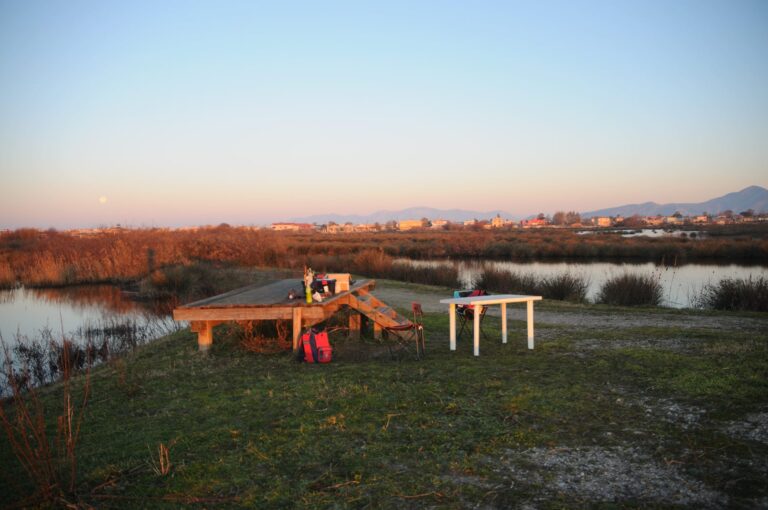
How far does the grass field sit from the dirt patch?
0.05 feet

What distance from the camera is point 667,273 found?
85.8ft

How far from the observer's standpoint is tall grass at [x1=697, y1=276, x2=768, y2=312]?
1446 centimetres

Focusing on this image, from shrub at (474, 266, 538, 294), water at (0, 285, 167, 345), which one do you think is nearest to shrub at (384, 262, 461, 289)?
shrub at (474, 266, 538, 294)

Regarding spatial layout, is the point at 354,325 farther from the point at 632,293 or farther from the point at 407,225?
the point at 407,225

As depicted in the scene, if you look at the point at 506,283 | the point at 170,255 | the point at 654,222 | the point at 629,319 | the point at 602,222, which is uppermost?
the point at 602,222

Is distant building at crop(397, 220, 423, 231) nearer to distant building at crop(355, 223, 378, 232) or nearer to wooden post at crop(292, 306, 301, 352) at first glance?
distant building at crop(355, 223, 378, 232)

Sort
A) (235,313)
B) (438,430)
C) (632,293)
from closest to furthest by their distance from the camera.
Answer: (438,430), (235,313), (632,293)

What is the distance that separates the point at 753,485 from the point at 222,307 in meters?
7.13

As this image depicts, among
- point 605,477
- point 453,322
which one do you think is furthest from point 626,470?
point 453,322

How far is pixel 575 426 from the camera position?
17.5 feet

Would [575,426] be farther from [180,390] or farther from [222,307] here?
[222,307]

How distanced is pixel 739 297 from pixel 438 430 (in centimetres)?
1329

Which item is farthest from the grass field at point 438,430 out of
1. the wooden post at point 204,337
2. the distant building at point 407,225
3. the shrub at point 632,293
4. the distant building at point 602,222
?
the distant building at point 407,225

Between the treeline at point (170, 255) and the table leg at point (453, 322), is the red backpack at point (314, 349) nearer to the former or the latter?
the table leg at point (453, 322)
